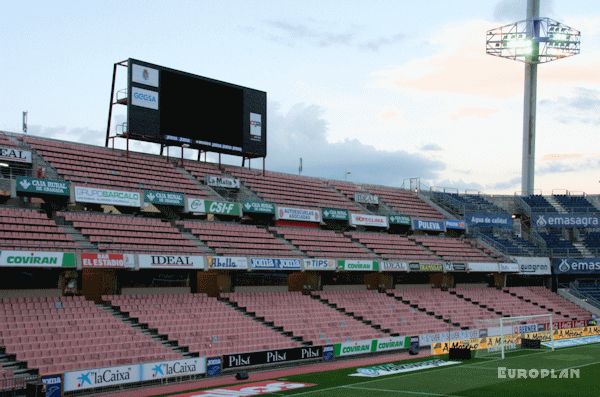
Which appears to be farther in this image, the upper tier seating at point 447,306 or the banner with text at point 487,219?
the banner with text at point 487,219

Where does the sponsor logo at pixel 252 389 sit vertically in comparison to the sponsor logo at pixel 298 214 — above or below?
below

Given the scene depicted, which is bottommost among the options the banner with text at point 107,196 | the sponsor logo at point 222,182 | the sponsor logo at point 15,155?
the banner with text at point 107,196

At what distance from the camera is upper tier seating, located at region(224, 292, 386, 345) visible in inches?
1715

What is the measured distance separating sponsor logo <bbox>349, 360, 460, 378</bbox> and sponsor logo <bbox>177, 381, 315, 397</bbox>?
4.26 meters

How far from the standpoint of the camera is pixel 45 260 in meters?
34.9

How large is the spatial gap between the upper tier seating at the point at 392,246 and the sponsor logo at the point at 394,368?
663 inches

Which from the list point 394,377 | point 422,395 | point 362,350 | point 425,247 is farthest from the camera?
point 425,247

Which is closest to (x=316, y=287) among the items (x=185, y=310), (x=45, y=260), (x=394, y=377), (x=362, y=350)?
(x=362, y=350)

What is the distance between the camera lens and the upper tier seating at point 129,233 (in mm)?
39656

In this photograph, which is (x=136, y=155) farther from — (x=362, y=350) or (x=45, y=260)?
(x=362, y=350)

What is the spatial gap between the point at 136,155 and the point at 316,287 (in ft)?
50.4
